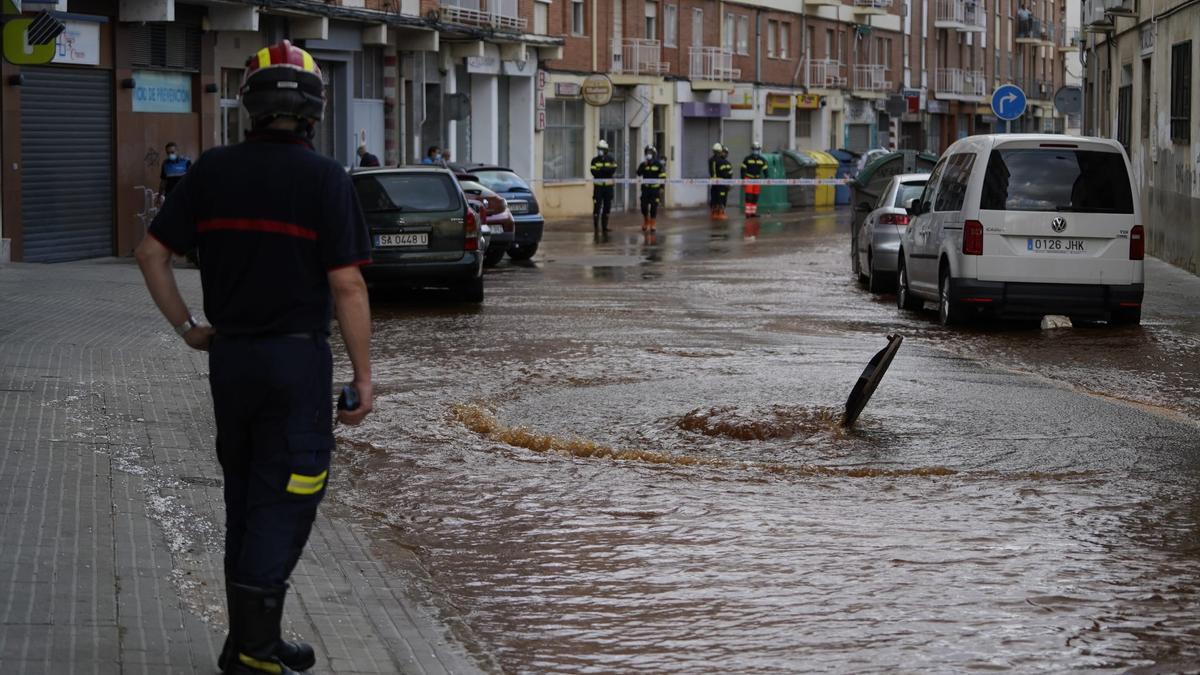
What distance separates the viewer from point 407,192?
1989 centimetres

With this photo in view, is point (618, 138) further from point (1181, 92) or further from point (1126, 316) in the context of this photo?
point (1126, 316)

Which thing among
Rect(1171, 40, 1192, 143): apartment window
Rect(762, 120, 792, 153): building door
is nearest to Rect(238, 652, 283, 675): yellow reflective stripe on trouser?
Rect(1171, 40, 1192, 143): apartment window

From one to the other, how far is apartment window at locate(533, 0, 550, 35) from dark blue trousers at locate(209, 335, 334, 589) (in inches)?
1747

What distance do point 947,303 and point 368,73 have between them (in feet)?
80.7

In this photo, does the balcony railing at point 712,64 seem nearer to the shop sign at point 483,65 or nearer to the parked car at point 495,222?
the shop sign at point 483,65

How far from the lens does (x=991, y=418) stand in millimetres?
10820

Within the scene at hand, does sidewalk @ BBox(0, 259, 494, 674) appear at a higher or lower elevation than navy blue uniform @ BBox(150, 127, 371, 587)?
lower

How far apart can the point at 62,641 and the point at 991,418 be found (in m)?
6.65

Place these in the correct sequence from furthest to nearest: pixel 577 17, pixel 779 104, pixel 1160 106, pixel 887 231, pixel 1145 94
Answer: pixel 779 104, pixel 577 17, pixel 1145 94, pixel 1160 106, pixel 887 231

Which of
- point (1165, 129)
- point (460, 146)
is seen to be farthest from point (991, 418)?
point (460, 146)

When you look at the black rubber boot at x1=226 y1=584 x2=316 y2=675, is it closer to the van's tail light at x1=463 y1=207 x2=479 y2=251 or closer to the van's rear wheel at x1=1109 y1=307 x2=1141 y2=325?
the van's rear wheel at x1=1109 y1=307 x2=1141 y2=325

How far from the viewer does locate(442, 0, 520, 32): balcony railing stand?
140 feet

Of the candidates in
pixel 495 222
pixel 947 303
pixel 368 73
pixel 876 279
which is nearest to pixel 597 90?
pixel 368 73

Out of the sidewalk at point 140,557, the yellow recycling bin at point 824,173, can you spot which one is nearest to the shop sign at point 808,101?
the yellow recycling bin at point 824,173
